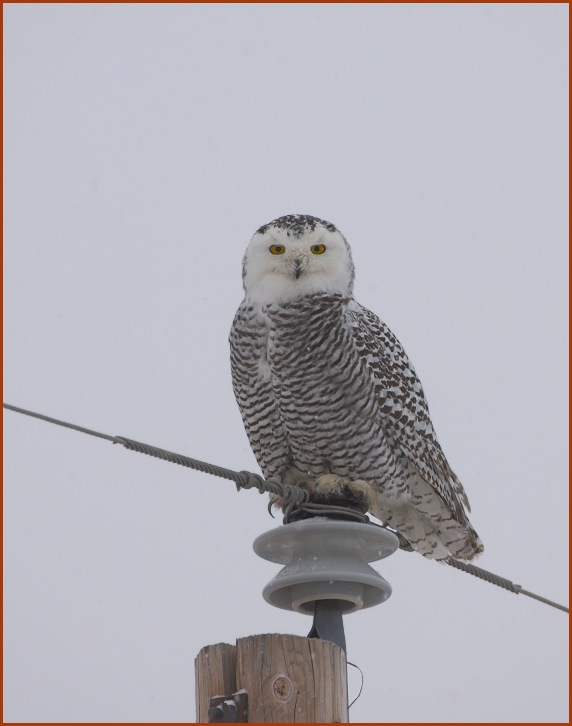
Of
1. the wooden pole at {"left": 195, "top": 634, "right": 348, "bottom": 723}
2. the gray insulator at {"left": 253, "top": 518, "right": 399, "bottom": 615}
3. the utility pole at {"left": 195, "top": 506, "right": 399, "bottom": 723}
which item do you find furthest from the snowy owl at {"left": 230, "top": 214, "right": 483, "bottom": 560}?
the wooden pole at {"left": 195, "top": 634, "right": 348, "bottom": 723}

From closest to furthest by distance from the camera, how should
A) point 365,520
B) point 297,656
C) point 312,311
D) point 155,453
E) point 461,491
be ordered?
point 297,656
point 155,453
point 365,520
point 312,311
point 461,491

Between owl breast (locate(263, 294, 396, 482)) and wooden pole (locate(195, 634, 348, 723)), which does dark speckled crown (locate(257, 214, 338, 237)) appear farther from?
wooden pole (locate(195, 634, 348, 723))

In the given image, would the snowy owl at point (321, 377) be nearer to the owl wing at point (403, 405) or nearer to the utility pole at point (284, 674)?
the owl wing at point (403, 405)

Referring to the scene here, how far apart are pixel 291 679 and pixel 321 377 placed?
9.95 ft

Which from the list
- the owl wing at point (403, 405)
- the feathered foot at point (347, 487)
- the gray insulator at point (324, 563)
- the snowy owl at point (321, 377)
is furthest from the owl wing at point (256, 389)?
the gray insulator at point (324, 563)

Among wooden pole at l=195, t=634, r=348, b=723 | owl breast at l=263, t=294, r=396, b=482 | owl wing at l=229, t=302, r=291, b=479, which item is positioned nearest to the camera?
wooden pole at l=195, t=634, r=348, b=723

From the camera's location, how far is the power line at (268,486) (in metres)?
4.52

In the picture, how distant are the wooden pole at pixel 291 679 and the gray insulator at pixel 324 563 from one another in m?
0.79

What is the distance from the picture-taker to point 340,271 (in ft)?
23.5

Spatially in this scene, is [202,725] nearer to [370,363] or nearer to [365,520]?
[365,520]

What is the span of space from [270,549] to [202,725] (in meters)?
1.17

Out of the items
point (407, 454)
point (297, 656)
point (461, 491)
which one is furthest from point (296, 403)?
point (297, 656)

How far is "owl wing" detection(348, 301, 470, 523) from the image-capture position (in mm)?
7152

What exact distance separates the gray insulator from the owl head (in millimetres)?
2114
